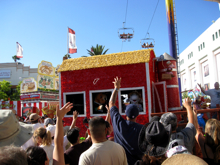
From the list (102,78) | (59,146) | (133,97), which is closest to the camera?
(59,146)

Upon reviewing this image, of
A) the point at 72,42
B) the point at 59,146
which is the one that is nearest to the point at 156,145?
the point at 59,146

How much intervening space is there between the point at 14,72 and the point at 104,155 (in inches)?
1619

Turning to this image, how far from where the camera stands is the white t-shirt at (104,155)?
222 cm

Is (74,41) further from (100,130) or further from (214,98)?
(100,130)

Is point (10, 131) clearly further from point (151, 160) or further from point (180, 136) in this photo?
point (180, 136)

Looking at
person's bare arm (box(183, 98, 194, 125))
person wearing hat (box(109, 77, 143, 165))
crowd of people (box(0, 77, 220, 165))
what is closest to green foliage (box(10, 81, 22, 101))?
crowd of people (box(0, 77, 220, 165))

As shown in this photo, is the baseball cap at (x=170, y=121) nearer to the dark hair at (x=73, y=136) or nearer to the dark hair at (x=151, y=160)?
the dark hair at (x=151, y=160)

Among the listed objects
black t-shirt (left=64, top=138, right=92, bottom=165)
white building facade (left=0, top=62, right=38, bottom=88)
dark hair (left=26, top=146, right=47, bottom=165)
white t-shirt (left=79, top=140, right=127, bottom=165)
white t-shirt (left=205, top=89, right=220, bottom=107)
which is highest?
white building facade (left=0, top=62, right=38, bottom=88)

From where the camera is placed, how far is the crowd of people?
1.82 meters

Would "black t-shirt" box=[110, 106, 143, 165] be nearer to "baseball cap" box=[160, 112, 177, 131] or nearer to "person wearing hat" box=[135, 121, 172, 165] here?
"baseball cap" box=[160, 112, 177, 131]

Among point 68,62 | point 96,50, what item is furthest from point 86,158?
point 96,50

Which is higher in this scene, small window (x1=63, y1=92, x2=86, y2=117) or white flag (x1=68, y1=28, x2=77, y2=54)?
white flag (x1=68, y1=28, x2=77, y2=54)

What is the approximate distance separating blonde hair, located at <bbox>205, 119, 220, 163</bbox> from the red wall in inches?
213

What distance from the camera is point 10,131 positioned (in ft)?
6.27
